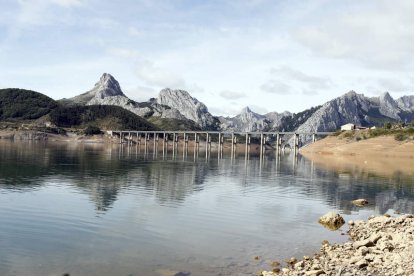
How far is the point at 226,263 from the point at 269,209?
26356 millimetres

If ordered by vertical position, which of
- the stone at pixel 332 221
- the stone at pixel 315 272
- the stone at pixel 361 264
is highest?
the stone at pixel 361 264

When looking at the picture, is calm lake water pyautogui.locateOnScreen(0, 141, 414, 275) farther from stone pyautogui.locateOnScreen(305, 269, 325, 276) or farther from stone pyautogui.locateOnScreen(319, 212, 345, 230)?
stone pyautogui.locateOnScreen(305, 269, 325, 276)

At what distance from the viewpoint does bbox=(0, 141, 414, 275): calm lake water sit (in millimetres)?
30875

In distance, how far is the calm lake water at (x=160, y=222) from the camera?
30.9m

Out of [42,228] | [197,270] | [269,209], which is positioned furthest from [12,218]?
[269,209]

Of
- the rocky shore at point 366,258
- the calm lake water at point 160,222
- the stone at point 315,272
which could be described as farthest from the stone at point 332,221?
the stone at point 315,272

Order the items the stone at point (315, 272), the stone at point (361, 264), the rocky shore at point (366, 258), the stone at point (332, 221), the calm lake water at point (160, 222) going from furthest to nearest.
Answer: the stone at point (332, 221), the calm lake water at point (160, 222), the stone at point (361, 264), the rocky shore at point (366, 258), the stone at point (315, 272)

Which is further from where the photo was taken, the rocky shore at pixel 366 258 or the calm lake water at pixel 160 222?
the calm lake water at pixel 160 222

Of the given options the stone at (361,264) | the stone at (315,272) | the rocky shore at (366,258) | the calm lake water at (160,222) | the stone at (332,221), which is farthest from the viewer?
the stone at (332,221)

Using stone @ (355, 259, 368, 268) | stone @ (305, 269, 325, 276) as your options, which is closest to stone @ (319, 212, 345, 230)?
stone @ (355, 259, 368, 268)

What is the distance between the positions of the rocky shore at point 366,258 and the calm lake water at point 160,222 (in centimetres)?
264

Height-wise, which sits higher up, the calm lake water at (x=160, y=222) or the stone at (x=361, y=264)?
the stone at (x=361, y=264)

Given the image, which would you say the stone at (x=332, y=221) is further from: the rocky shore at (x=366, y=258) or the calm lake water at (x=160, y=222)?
the rocky shore at (x=366, y=258)

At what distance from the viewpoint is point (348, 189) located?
3246 inches
